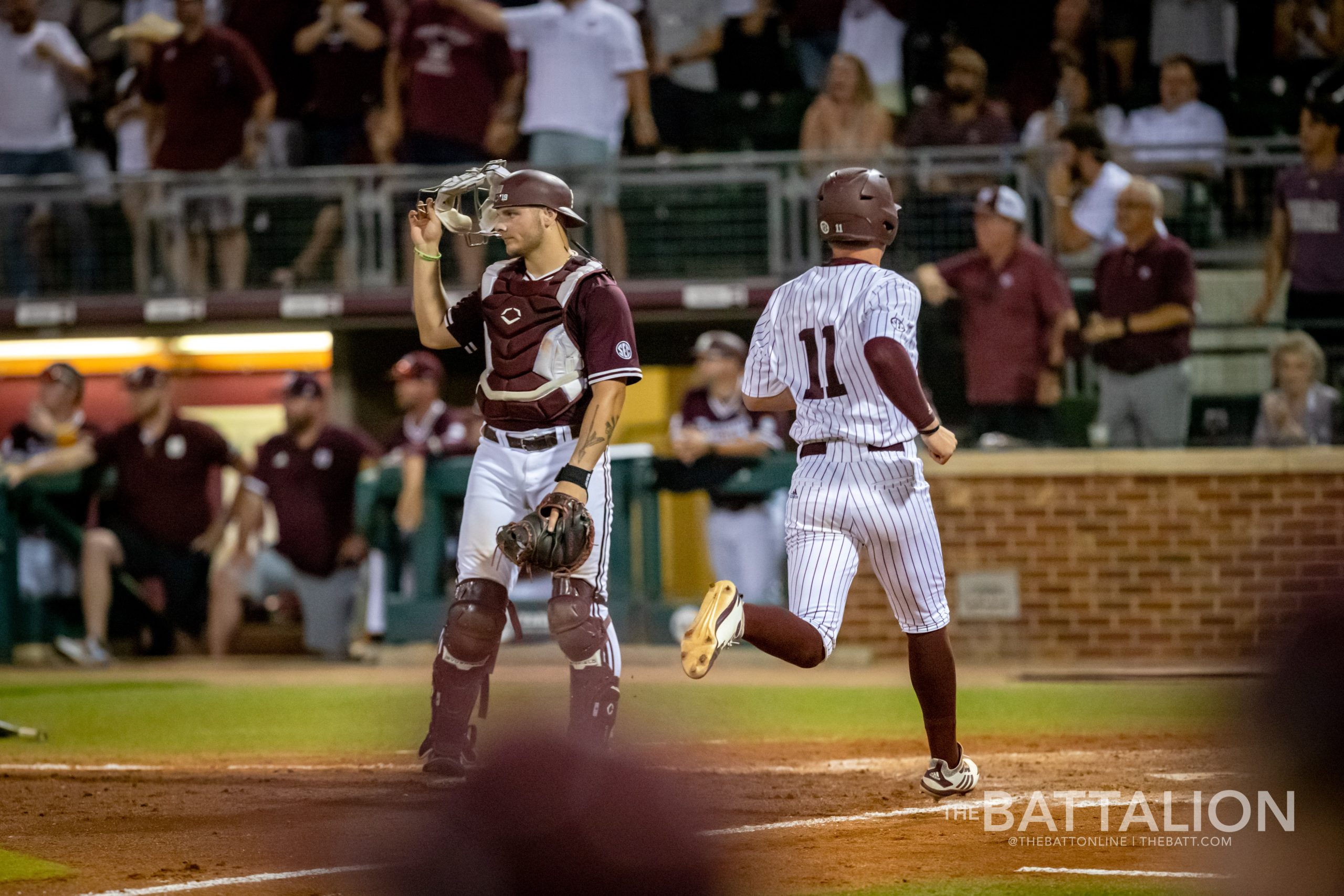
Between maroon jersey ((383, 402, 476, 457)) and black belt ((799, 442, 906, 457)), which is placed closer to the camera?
black belt ((799, 442, 906, 457))

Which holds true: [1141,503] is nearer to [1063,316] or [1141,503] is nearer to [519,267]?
[1063,316]

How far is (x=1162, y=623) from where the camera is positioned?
33.0ft

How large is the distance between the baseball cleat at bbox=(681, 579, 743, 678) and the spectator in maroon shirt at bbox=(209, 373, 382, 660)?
6.12 metres

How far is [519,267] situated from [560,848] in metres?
3.36

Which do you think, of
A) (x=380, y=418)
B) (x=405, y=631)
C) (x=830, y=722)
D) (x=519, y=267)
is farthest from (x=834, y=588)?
(x=380, y=418)

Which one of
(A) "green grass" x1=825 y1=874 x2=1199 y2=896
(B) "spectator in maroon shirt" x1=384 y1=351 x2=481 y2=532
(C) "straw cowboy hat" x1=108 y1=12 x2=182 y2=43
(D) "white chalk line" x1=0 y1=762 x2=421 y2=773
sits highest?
(C) "straw cowboy hat" x1=108 y1=12 x2=182 y2=43

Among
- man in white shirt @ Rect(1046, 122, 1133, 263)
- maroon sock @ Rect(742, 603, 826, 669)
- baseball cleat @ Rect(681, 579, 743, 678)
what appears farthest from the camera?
man in white shirt @ Rect(1046, 122, 1133, 263)

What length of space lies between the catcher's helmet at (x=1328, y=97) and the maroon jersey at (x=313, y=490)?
20.7 feet

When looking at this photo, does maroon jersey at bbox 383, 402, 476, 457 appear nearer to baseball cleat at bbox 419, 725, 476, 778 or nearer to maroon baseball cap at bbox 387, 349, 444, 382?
maroon baseball cap at bbox 387, 349, 444, 382

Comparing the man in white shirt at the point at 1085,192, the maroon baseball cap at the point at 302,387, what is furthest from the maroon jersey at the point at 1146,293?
the maroon baseball cap at the point at 302,387

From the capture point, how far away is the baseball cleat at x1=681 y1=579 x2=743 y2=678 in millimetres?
4500

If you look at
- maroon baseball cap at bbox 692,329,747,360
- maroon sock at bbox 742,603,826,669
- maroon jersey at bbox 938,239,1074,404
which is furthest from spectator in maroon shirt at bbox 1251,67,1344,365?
maroon sock at bbox 742,603,826,669

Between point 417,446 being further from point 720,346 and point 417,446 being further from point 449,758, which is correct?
point 449,758

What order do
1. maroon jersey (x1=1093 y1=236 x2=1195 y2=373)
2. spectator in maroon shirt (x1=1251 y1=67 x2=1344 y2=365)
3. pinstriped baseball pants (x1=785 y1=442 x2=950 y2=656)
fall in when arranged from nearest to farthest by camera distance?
pinstriped baseball pants (x1=785 y1=442 x2=950 y2=656), maroon jersey (x1=1093 y1=236 x2=1195 y2=373), spectator in maroon shirt (x1=1251 y1=67 x2=1344 y2=365)
